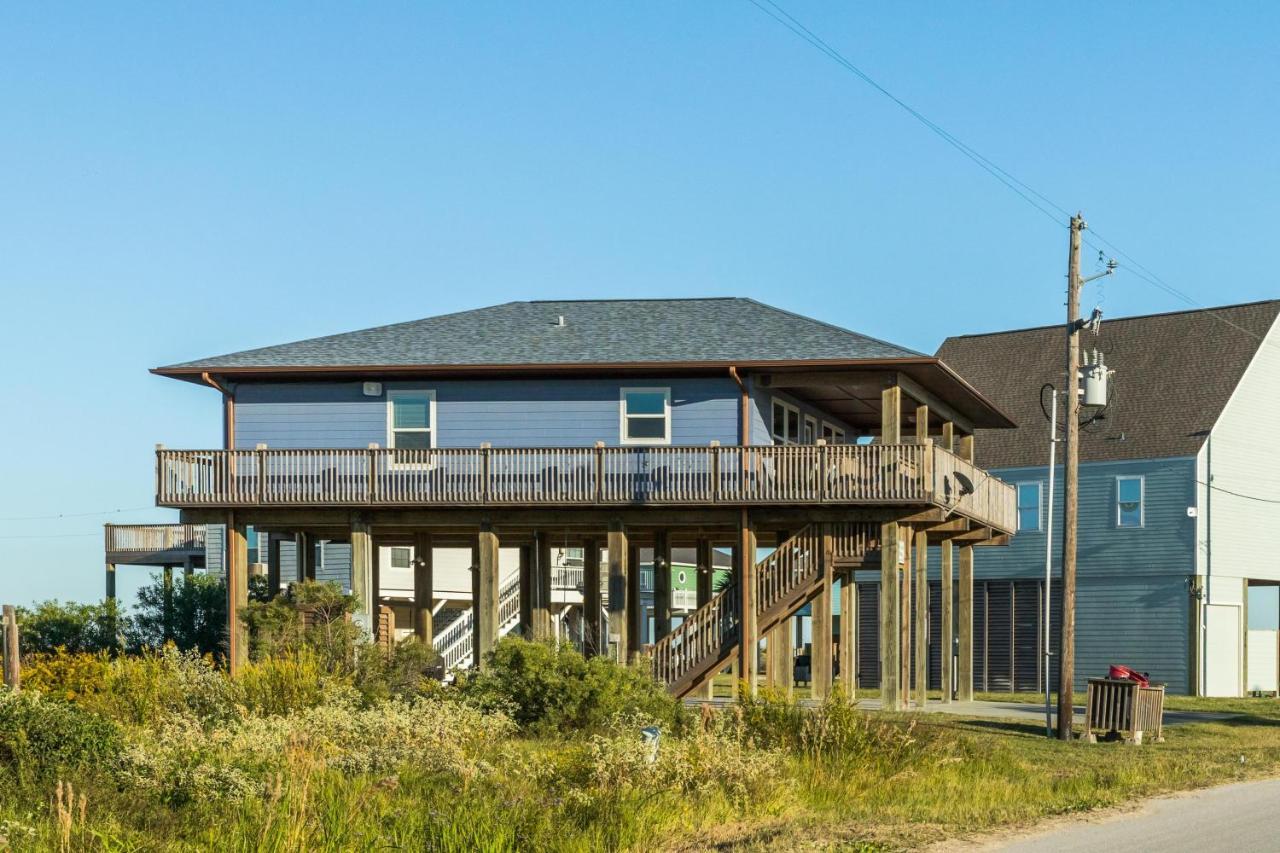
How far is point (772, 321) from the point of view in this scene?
3481cm

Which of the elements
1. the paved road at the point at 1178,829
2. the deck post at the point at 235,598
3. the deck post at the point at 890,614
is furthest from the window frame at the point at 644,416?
the paved road at the point at 1178,829

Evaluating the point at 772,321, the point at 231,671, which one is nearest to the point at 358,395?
the point at 231,671

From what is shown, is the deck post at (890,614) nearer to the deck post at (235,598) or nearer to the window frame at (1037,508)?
the deck post at (235,598)

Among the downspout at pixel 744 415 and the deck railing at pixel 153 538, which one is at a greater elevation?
the downspout at pixel 744 415

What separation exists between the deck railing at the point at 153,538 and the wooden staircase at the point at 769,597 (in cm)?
2561

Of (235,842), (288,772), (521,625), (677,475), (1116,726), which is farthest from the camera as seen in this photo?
(521,625)

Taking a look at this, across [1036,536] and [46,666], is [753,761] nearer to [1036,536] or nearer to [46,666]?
[46,666]

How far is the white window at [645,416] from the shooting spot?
107ft

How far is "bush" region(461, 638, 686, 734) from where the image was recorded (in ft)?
77.5

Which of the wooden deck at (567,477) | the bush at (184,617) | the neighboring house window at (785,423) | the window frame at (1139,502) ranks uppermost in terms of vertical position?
the neighboring house window at (785,423)

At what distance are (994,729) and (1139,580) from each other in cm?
1949

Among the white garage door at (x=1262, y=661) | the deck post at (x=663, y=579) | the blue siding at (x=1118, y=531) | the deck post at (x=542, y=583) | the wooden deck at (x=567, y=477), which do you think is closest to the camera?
the wooden deck at (x=567, y=477)

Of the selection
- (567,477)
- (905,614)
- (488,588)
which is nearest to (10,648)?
(488,588)

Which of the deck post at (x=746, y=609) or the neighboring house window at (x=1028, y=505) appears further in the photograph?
the neighboring house window at (x=1028, y=505)
